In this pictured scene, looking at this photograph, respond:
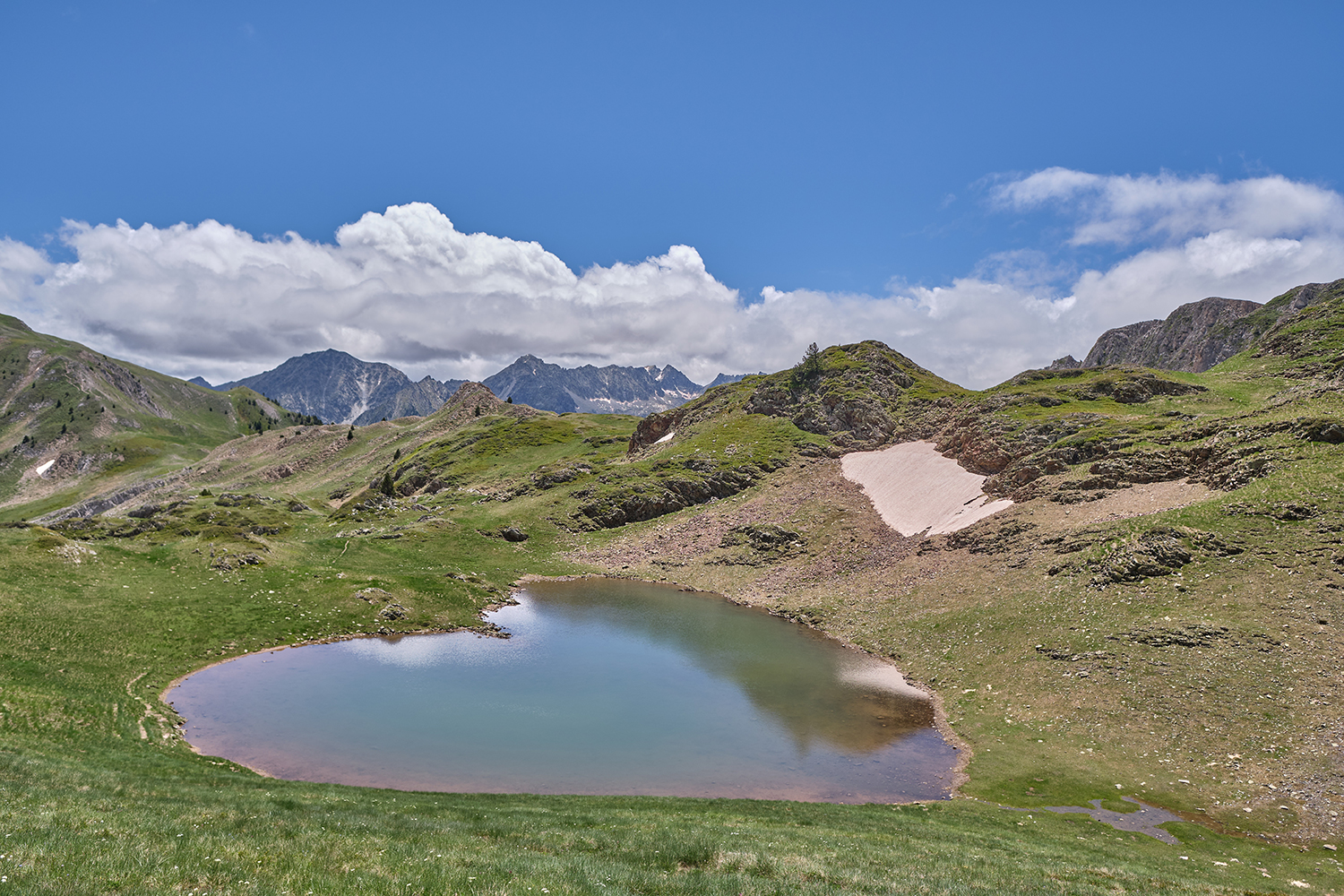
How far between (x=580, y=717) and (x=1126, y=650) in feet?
117

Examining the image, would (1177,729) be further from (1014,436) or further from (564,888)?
(1014,436)

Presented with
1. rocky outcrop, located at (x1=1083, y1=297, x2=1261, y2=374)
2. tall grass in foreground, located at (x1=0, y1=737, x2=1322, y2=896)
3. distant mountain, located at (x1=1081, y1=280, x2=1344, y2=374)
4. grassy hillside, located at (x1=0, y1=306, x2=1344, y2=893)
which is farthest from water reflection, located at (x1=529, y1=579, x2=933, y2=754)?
rocky outcrop, located at (x1=1083, y1=297, x2=1261, y2=374)

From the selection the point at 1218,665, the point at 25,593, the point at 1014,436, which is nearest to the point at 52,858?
the point at 25,593

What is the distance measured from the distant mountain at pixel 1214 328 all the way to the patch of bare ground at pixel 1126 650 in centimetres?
13848

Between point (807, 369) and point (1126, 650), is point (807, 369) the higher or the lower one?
the higher one

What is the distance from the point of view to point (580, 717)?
38.4 m

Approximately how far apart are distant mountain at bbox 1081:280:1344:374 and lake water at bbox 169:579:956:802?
6447 inches

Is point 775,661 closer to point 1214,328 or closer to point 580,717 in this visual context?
point 580,717

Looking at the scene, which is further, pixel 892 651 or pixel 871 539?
pixel 871 539

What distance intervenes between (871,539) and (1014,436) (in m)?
25.0

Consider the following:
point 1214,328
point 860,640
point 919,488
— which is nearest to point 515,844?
point 860,640

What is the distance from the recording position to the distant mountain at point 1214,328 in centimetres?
15500

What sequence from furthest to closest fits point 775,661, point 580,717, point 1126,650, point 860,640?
point 860,640
point 775,661
point 1126,650
point 580,717

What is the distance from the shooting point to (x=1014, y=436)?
264 ft
